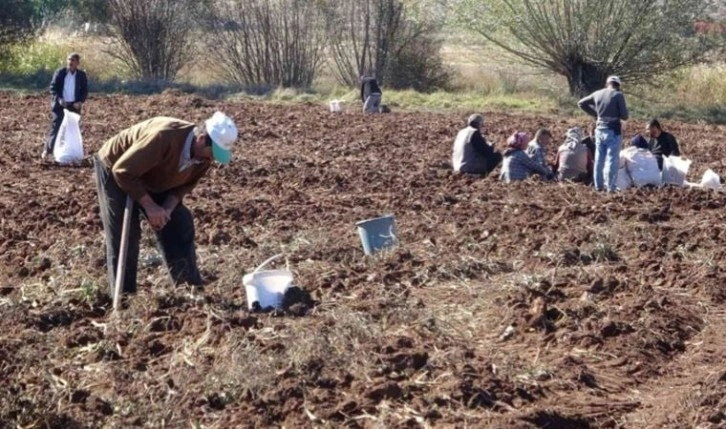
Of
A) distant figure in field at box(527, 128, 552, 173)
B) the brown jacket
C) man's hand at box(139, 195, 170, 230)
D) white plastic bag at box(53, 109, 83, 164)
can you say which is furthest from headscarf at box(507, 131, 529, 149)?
man's hand at box(139, 195, 170, 230)

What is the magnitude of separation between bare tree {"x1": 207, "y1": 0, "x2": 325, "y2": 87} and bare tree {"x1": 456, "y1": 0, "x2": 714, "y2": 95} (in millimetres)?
4369

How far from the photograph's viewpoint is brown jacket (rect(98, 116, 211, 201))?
274 inches

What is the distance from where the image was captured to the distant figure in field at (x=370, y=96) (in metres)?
23.4

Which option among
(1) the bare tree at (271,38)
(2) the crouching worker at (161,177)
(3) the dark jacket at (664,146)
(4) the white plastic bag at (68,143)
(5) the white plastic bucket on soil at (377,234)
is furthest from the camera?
(1) the bare tree at (271,38)

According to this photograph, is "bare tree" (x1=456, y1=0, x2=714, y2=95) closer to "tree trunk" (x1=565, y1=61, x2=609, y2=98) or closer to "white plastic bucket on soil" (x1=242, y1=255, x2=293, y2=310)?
"tree trunk" (x1=565, y1=61, x2=609, y2=98)

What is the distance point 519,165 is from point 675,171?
1.77 meters

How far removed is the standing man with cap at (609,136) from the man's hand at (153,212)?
6.95 meters

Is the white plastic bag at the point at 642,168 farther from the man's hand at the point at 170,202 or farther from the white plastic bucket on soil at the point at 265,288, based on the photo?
the man's hand at the point at 170,202

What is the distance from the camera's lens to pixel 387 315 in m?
7.34

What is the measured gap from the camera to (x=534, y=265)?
9141 millimetres

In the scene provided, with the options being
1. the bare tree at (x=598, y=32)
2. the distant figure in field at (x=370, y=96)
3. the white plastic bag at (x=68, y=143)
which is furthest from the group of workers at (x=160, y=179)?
the bare tree at (x=598, y=32)

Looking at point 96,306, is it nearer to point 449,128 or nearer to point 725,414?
point 725,414

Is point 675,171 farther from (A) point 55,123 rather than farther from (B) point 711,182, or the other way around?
(A) point 55,123

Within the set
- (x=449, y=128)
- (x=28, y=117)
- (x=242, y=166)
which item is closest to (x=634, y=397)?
(x=242, y=166)
